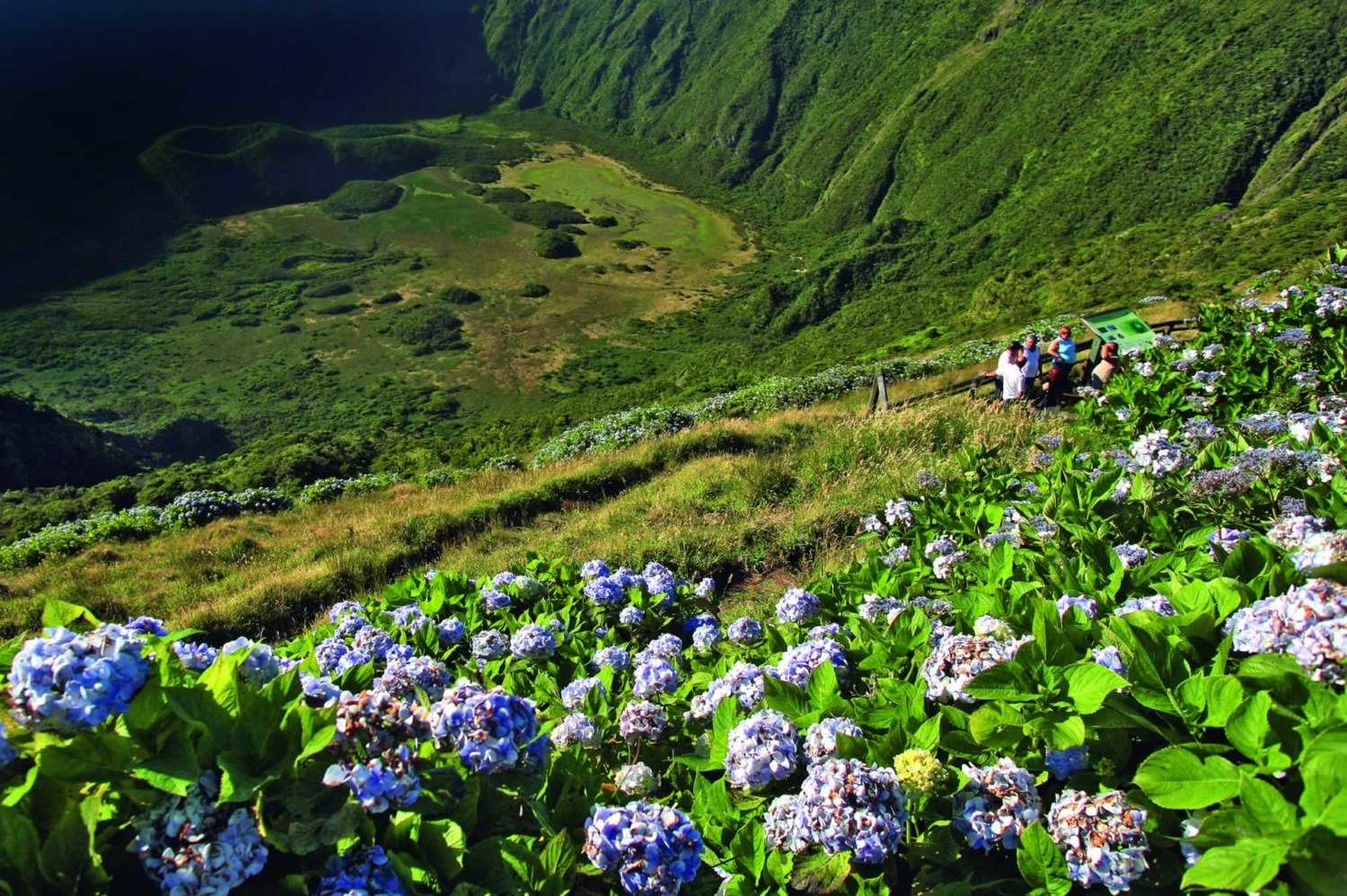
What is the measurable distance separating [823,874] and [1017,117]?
139510 millimetres

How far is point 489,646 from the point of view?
146 inches

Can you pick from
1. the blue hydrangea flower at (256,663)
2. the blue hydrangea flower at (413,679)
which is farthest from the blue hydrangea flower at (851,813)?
the blue hydrangea flower at (256,663)

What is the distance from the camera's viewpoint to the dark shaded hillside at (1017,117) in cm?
9106

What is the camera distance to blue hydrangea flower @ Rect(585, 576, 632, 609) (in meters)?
4.21

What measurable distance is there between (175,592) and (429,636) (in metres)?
6.38

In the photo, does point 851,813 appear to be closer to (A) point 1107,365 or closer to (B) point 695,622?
(B) point 695,622

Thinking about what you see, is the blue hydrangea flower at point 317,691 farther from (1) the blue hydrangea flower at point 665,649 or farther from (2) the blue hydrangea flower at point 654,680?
(1) the blue hydrangea flower at point 665,649

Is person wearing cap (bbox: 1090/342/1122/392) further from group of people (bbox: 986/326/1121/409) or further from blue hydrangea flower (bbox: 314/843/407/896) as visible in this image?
blue hydrangea flower (bbox: 314/843/407/896)

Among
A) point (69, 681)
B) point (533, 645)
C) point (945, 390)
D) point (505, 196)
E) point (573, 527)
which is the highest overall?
point (505, 196)

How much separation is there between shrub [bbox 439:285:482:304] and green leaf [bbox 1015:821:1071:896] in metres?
114

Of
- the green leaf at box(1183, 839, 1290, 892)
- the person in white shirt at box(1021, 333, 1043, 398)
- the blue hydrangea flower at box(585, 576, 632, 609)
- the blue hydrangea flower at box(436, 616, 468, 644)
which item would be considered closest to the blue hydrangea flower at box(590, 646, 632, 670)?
the blue hydrangea flower at box(585, 576, 632, 609)

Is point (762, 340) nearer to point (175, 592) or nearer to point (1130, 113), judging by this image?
point (1130, 113)

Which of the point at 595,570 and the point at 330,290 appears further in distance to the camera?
the point at 330,290

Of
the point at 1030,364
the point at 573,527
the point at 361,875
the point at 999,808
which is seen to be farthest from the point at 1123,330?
the point at 361,875
